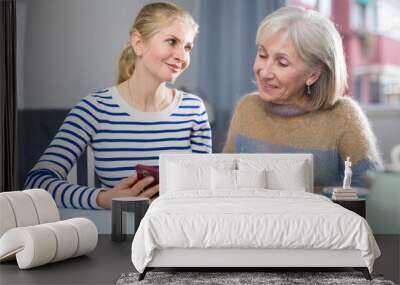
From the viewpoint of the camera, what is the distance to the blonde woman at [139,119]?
21.9 ft

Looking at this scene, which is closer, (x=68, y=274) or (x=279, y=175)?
(x=68, y=274)

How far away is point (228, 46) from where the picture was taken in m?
6.70

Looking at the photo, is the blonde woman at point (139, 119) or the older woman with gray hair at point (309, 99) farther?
the blonde woman at point (139, 119)

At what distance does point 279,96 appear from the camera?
21.8 ft

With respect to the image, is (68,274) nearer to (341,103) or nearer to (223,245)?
(223,245)

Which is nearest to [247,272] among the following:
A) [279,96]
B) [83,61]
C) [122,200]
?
[122,200]

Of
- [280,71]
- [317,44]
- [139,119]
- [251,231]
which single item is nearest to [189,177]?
[139,119]

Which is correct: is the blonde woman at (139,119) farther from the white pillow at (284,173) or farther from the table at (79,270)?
the table at (79,270)

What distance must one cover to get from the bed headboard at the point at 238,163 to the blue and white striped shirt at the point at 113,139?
9.0 inches

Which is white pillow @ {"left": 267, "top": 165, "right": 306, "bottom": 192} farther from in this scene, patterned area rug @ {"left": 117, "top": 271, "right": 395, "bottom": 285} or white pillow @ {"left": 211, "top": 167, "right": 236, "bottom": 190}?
patterned area rug @ {"left": 117, "top": 271, "right": 395, "bottom": 285}

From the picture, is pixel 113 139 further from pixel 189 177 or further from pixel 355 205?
pixel 355 205

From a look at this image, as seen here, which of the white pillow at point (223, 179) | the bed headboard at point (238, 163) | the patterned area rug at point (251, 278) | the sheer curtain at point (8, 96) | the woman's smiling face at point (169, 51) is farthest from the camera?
the woman's smiling face at point (169, 51)

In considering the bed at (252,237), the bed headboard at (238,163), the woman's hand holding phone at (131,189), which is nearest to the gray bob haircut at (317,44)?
the bed headboard at (238,163)

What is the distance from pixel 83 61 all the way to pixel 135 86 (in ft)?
1.82
